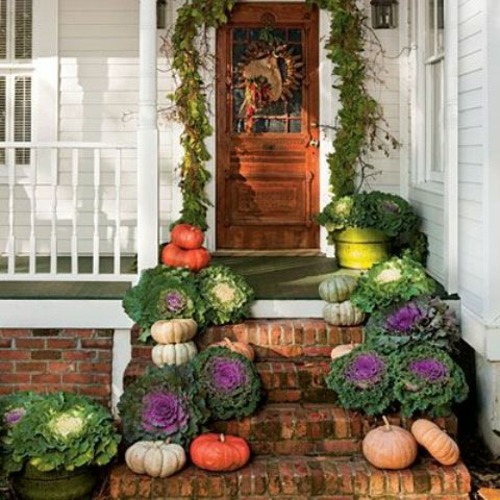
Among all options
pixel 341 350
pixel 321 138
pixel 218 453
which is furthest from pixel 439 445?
pixel 321 138

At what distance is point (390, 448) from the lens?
4012 mm

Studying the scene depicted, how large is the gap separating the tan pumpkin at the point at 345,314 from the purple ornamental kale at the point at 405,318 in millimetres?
313

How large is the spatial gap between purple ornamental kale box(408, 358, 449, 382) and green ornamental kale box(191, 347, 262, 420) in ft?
2.64

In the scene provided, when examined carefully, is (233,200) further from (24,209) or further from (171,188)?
(24,209)

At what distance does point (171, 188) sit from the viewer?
23.7 feet

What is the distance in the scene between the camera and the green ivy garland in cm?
706

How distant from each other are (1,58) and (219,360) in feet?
12.8

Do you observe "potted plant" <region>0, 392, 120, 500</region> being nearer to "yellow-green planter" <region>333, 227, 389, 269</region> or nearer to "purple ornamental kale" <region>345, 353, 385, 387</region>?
"purple ornamental kale" <region>345, 353, 385, 387</region>

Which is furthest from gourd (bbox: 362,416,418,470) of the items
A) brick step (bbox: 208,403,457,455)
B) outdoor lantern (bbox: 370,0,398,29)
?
outdoor lantern (bbox: 370,0,398,29)

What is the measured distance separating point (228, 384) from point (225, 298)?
0.79 m

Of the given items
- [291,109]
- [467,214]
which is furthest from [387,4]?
[467,214]

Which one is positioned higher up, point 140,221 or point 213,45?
point 213,45

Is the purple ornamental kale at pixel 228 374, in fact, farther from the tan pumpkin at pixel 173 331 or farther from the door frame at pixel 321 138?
the door frame at pixel 321 138

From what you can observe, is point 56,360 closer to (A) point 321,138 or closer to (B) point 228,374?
(B) point 228,374
